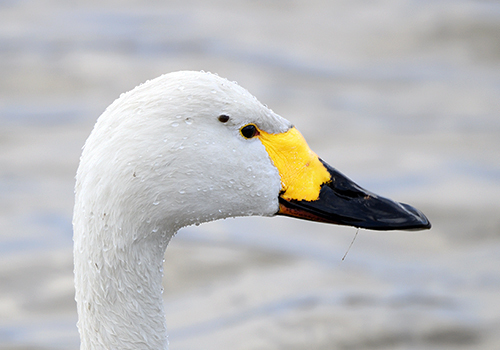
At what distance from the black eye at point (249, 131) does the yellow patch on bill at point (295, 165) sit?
1.5 inches

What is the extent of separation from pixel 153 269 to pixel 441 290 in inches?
149

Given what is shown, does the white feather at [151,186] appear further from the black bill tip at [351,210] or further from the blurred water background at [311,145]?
the blurred water background at [311,145]

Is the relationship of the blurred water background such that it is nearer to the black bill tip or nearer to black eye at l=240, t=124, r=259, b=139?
the black bill tip

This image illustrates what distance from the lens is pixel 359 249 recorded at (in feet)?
21.5

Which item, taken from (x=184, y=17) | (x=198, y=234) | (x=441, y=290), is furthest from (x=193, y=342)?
(x=184, y=17)

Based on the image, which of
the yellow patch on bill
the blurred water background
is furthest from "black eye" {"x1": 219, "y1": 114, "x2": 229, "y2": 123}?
the blurred water background

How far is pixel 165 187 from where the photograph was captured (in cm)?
267

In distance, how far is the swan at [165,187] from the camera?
2.60 m

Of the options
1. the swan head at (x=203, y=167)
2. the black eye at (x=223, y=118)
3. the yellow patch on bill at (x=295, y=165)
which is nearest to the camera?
the swan head at (x=203, y=167)

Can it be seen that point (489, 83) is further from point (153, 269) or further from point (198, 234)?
point (153, 269)

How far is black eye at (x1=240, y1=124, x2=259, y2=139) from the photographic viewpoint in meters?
2.81

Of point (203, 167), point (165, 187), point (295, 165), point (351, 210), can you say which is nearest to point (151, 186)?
point (165, 187)

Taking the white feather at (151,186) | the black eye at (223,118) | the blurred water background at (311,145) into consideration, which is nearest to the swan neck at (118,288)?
the white feather at (151,186)

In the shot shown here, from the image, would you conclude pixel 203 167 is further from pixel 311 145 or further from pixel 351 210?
pixel 311 145
